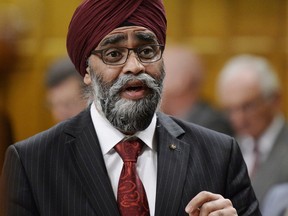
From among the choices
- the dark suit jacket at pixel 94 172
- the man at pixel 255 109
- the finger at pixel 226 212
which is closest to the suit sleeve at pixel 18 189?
the dark suit jacket at pixel 94 172

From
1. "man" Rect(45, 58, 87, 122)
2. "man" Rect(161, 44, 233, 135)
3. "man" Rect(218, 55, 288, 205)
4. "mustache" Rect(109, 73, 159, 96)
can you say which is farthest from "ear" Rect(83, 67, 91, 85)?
"man" Rect(161, 44, 233, 135)

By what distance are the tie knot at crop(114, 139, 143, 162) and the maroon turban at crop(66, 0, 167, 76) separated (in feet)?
0.87

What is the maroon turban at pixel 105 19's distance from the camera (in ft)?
7.84

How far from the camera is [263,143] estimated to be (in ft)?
16.6

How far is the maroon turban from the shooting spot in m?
2.39

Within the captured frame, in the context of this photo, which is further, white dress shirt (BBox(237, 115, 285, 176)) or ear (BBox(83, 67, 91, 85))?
white dress shirt (BBox(237, 115, 285, 176))

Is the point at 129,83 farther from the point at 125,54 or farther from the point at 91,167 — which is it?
the point at 91,167

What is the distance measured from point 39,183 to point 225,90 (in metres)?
3.14

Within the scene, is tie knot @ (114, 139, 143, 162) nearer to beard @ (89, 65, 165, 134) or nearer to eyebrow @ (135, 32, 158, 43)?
beard @ (89, 65, 165, 134)

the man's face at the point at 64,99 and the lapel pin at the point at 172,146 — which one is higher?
the lapel pin at the point at 172,146

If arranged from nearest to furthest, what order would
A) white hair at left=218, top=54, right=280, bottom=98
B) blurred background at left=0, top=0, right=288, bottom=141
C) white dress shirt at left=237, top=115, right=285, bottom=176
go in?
white dress shirt at left=237, top=115, right=285, bottom=176
white hair at left=218, top=54, right=280, bottom=98
blurred background at left=0, top=0, right=288, bottom=141

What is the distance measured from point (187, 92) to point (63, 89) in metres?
0.97

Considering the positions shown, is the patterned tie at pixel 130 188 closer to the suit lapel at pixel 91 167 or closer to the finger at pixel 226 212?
the suit lapel at pixel 91 167

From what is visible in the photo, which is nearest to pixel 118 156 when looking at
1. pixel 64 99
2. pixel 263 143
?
pixel 64 99
